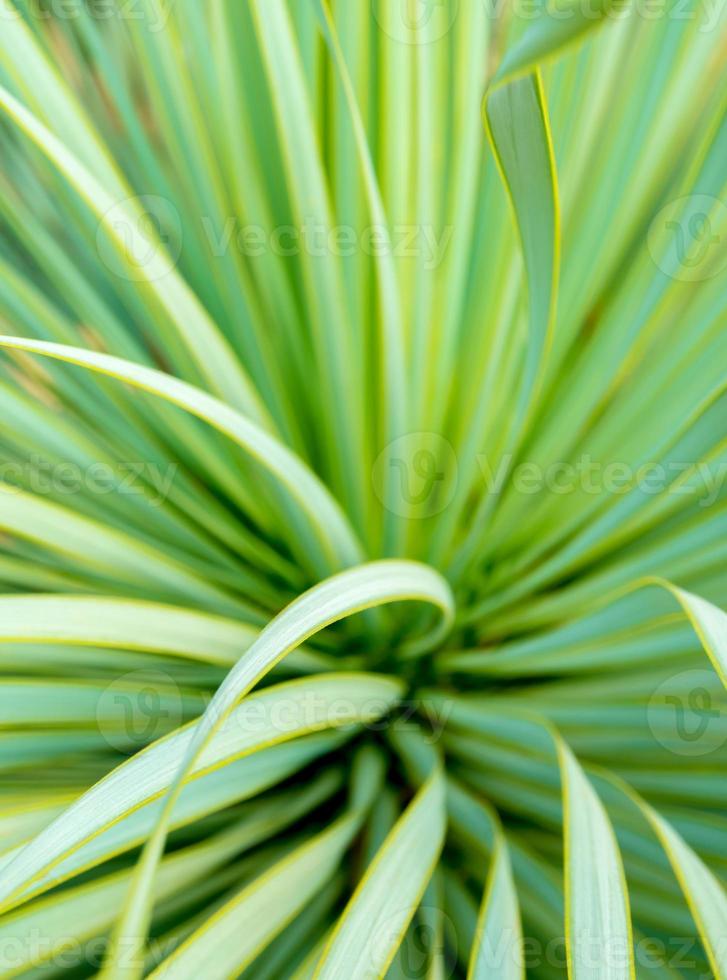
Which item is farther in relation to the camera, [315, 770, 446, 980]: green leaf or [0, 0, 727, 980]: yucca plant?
A: [0, 0, 727, 980]: yucca plant

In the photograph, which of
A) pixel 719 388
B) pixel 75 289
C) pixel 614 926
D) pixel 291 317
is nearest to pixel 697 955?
pixel 614 926

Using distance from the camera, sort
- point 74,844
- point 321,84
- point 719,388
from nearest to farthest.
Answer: point 74,844, point 719,388, point 321,84

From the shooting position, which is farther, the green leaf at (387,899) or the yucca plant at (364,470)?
the yucca plant at (364,470)

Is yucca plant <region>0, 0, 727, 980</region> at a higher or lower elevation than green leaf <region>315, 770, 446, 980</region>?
higher

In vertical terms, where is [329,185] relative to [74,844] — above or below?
above

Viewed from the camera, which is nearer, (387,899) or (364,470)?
(387,899)

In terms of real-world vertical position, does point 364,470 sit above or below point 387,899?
above

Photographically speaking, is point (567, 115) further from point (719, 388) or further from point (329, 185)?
point (719, 388)

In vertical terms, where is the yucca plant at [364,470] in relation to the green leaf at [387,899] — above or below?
above
